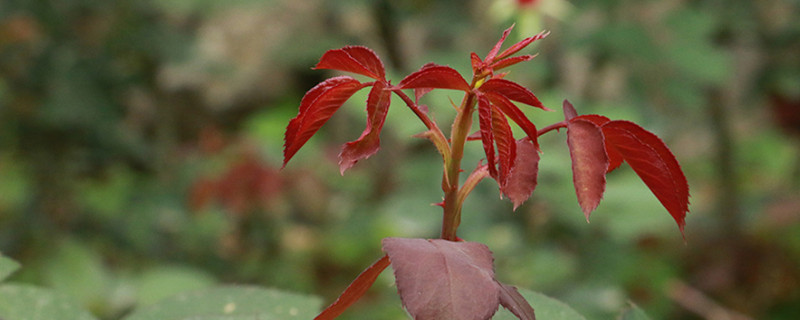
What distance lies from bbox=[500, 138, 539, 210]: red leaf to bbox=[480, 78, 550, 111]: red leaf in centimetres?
2

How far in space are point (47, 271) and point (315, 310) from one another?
1.18 m

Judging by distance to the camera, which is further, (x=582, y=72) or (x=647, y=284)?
(x=582, y=72)

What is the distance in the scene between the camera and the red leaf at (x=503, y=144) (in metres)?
0.33

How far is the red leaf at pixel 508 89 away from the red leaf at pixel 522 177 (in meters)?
0.02

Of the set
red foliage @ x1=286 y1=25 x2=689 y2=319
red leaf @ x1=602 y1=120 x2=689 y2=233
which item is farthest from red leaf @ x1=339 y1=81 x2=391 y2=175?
red leaf @ x1=602 y1=120 x2=689 y2=233

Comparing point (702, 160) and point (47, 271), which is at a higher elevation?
point (47, 271)

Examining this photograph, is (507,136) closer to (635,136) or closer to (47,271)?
(635,136)

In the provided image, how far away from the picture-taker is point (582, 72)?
2176 millimetres

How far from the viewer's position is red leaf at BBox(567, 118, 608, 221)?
32cm

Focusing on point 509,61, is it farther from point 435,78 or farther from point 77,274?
point 77,274

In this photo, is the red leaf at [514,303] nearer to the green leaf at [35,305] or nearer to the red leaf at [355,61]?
the red leaf at [355,61]

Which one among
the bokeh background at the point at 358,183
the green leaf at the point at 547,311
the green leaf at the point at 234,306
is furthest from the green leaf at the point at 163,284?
the green leaf at the point at 547,311

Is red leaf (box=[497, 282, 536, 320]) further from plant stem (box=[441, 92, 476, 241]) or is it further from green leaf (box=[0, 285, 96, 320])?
green leaf (box=[0, 285, 96, 320])

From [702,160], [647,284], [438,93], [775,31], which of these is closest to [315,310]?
[438,93]
